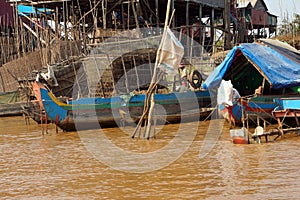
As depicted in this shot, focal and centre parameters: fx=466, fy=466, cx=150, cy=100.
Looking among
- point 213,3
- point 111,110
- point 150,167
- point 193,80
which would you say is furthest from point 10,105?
point 150,167

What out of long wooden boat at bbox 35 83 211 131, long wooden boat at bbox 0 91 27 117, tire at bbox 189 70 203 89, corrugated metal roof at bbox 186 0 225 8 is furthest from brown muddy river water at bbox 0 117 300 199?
corrugated metal roof at bbox 186 0 225 8

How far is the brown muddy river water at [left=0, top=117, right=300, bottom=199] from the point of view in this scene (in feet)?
18.4

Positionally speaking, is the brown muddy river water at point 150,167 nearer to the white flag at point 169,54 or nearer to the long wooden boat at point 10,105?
the white flag at point 169,54

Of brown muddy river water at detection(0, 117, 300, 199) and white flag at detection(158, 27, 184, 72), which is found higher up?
white flag at detection(158, 27, 184, 72)

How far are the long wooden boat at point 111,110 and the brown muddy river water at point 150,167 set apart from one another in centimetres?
62

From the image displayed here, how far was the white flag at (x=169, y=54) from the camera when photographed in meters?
8.87

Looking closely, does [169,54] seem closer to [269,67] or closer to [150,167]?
[269,67]

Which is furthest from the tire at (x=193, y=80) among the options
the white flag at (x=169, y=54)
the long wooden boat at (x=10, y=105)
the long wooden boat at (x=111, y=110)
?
the long wooden boat at (x=10, y=105)

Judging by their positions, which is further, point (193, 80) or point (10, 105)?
point (10, 105)

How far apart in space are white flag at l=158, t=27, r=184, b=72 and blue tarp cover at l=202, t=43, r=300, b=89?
1.97 metres

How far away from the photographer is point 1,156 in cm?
848

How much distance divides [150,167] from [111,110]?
4100 millimetres

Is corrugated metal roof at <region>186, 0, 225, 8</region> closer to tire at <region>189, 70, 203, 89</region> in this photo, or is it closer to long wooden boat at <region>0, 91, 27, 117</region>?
tire at <region>189, 70, 203, 89</region>

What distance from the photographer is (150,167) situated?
6867 millimetres
